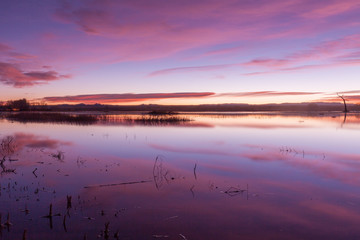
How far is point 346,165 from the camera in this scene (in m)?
13.7

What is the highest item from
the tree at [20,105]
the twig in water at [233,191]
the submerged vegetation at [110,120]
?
the tree at [20,105]

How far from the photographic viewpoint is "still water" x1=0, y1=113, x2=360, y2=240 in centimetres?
670

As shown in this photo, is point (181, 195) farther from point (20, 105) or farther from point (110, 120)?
point (20, 105)

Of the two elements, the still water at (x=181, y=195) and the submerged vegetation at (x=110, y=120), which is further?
the submerged vegetation at (x=110, y=120)

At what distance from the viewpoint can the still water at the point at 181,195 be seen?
6.70m

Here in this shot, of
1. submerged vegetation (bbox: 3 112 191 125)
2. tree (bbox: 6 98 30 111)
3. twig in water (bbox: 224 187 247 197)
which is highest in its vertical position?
tree (bbox: 6 98 30 111)

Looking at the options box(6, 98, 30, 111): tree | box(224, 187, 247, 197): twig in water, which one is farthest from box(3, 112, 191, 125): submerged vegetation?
box(6, 98, 30, 111): tree

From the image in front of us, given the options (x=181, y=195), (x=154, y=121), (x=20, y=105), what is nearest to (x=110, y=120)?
(x=154, y=121)

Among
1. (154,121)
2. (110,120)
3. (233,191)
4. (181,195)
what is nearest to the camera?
(181,195)

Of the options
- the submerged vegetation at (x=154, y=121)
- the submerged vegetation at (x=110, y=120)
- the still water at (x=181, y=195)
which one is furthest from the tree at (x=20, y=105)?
the still water at (x=181, y=195)

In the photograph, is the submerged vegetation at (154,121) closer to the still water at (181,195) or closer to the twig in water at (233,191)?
the still water at (181,195)

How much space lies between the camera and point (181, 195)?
30.3 ft

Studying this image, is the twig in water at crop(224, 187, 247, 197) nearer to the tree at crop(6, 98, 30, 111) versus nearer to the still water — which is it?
the still water

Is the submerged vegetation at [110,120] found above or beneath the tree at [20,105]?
beneath
